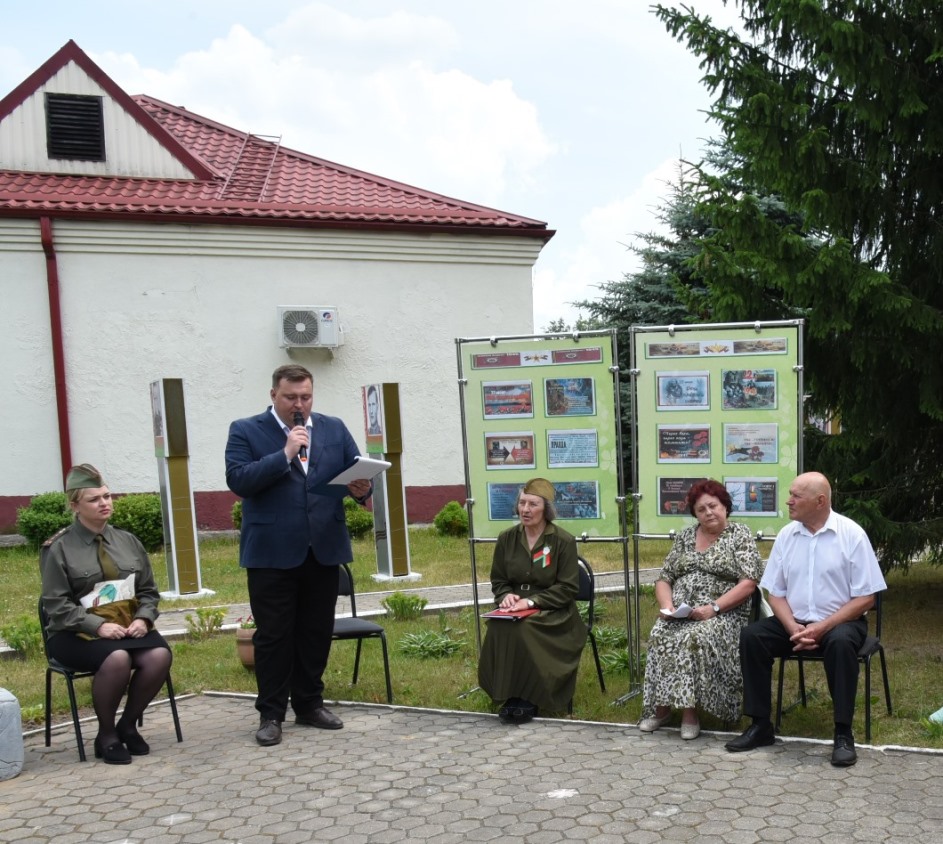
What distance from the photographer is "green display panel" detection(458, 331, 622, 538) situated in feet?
21.1

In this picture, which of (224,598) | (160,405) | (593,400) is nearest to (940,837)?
(593,400)

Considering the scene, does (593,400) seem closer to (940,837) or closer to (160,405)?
(940,837)

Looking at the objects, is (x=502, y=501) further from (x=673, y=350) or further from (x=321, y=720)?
(x=321, y=720)

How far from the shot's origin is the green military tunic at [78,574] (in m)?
5.49

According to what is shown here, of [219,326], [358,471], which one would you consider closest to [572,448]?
[358,471]

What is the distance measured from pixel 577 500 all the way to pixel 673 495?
0.59m

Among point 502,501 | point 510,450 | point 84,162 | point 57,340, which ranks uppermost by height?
point 84,162

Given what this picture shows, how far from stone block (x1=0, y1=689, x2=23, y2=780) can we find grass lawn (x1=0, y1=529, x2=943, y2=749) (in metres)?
1.06

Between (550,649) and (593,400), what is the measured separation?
60.5 inches

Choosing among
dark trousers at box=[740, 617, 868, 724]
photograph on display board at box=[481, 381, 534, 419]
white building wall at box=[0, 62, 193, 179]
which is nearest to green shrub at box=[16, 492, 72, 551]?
white building wall at box=[0, 62, 193, 179]

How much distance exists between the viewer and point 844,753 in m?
4.91

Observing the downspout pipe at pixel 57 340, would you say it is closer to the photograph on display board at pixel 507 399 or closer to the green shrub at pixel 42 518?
the green shrub at pixel 42 518

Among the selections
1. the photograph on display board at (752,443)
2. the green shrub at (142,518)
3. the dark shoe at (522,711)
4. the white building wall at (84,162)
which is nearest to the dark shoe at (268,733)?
the dark shoe at (522,711)

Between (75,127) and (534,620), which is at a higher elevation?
(75,127)
